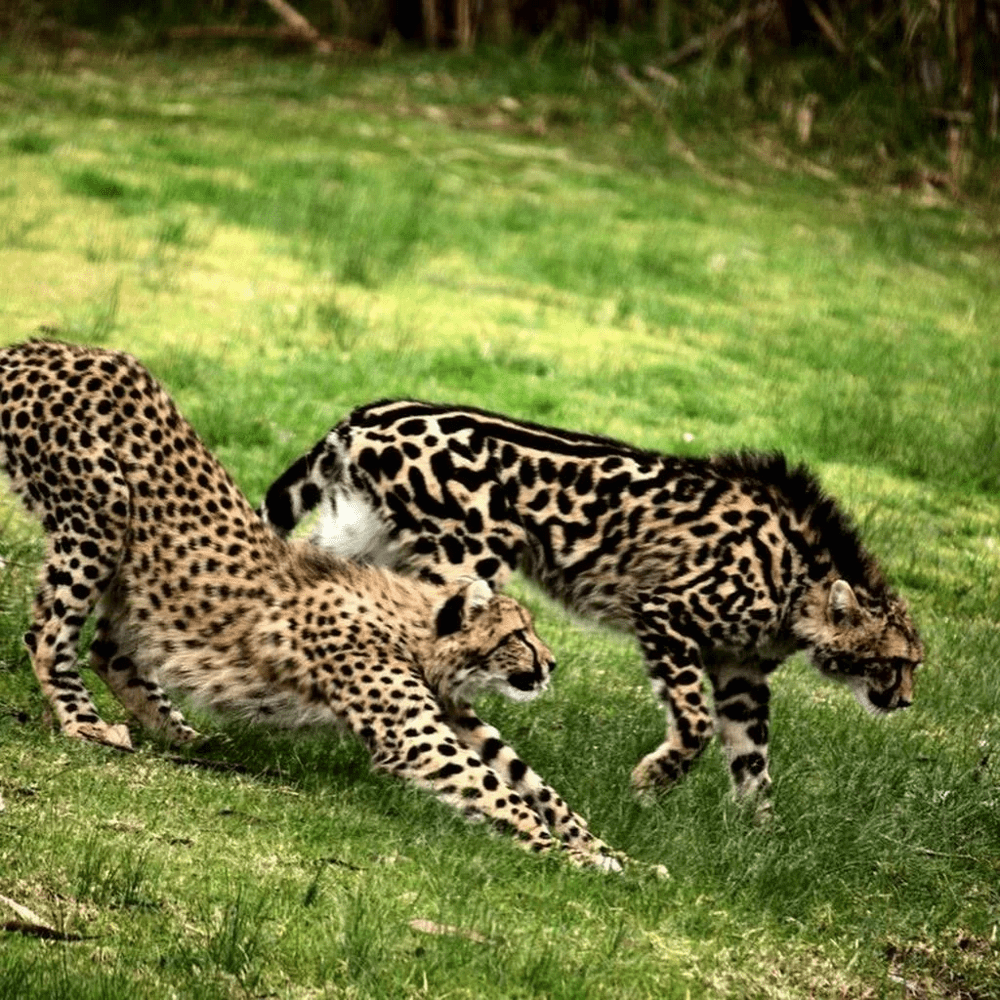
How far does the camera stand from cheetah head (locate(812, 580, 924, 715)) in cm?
823

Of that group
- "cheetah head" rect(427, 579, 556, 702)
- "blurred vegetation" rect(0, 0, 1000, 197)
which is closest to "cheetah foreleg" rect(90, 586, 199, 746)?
"cheetah head" rect(427, 579, 556, 702)

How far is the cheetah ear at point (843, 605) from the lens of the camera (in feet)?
26.7

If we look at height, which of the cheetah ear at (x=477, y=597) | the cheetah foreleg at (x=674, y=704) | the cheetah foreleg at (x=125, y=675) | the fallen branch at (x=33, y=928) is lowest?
the cheetah foreleg at (x=674, y=704)

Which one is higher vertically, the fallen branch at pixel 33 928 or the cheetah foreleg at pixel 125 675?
the fallen branch at pixel 33 928

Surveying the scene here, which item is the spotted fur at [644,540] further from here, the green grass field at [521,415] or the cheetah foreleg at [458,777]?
the cheetah foreleg at [458,777]

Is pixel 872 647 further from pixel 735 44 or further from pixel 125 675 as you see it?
pixel 735 44

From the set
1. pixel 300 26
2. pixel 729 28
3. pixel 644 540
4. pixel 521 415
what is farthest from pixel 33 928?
pixel 300 26

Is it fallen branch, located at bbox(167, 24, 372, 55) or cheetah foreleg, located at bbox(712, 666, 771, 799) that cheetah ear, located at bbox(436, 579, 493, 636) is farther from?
fallen branch, located at bbox(167, 24, 372, 55)

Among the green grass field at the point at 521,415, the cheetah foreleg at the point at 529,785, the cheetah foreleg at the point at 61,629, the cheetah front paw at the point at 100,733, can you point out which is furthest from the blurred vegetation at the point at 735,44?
the cheetah front paw at the point at 100,733

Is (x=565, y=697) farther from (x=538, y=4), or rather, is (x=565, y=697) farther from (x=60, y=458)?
(x=538, y=4)

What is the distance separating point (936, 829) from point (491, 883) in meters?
2.13

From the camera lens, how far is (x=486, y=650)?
735cm

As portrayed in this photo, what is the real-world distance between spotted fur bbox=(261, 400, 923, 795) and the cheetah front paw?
1382 millimetres

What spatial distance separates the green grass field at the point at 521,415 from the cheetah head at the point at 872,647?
0.26 metres
